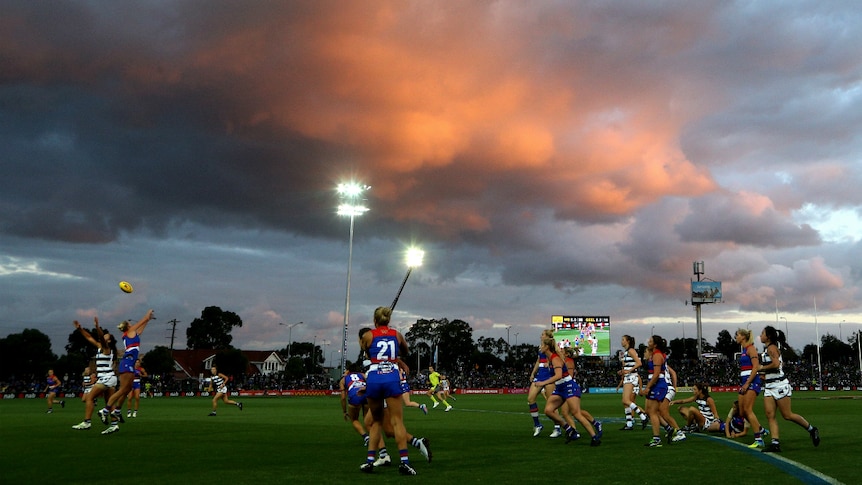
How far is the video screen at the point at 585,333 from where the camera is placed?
2933 inches

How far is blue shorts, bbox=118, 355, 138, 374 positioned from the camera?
54.6ft

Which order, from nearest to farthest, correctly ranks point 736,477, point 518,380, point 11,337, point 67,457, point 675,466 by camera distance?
point 736,477 < point 675,466 < point 67,457 < point 518,380 < point 11,337

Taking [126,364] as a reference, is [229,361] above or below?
below

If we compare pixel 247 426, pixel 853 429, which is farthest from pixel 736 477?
pixel 247 426

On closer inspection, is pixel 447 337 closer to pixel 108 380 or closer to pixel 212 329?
pixel 212 329

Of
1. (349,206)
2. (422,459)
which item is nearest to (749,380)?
(422,459)

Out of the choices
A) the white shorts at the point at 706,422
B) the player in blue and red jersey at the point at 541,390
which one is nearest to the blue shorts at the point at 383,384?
the player in blue and red jersey at the point at 541,390

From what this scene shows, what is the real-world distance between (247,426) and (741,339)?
14.2 metres

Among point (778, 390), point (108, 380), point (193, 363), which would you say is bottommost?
point (193, 363)

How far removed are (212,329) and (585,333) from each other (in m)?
96.3

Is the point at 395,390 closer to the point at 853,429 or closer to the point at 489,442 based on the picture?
the point at 489,442

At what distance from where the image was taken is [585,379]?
292 ft

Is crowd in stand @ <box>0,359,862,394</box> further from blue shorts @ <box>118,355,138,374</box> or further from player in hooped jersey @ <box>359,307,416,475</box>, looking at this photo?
player in hooped jersey @ <box>359,307,416,475</box>

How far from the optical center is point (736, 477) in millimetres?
9156
